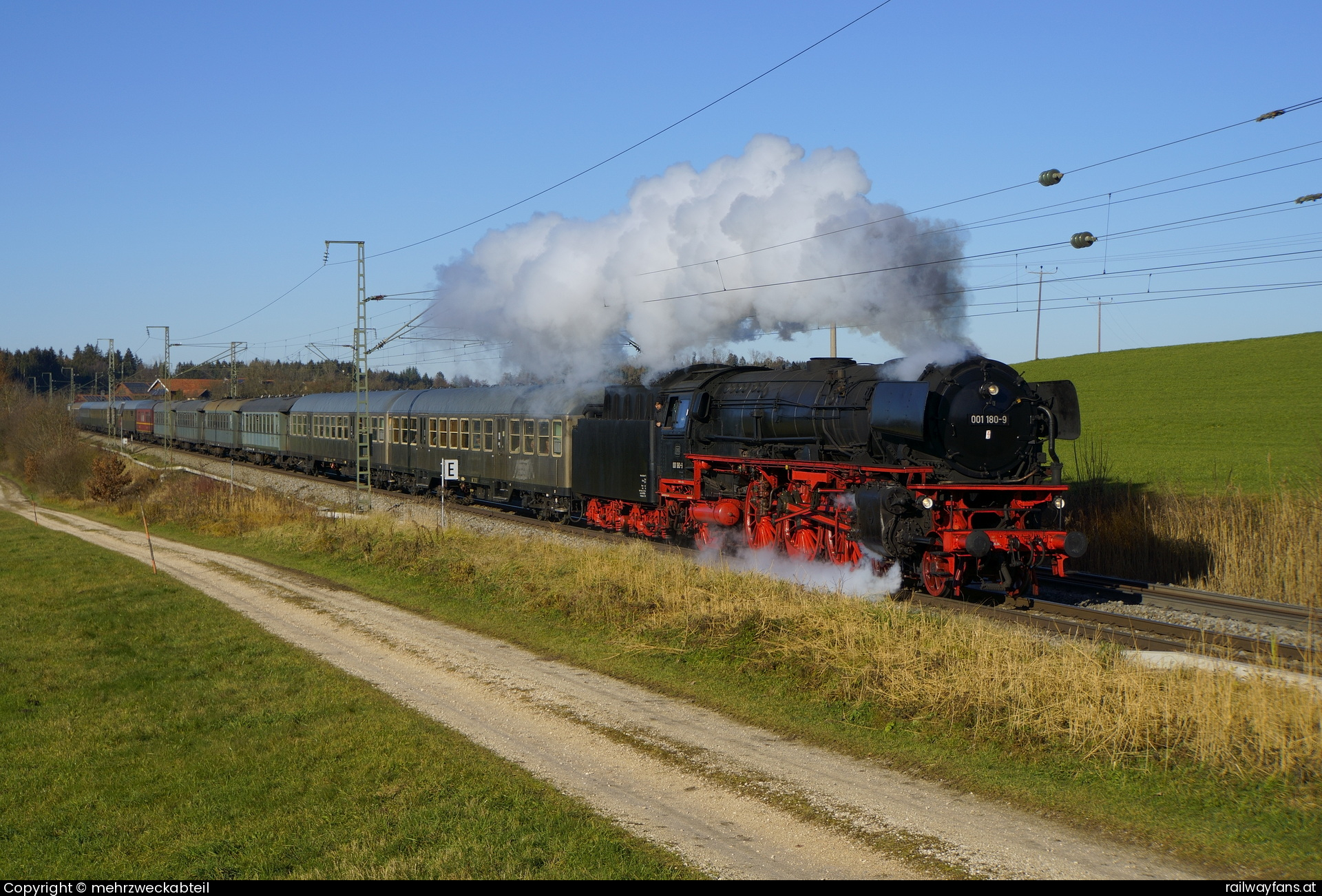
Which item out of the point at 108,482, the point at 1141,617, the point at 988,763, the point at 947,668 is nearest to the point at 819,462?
the point at 1141,617

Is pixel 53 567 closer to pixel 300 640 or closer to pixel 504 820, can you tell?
pixel 300 640

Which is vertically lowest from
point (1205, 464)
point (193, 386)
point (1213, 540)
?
point (1213, 540)

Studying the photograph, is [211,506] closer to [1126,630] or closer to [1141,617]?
[1141,617]

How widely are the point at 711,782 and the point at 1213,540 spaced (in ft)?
42.5

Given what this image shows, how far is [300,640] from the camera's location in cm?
1420

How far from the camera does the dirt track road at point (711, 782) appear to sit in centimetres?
623

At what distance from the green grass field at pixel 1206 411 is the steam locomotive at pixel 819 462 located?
695 centimetres

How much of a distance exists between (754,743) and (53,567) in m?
20.2

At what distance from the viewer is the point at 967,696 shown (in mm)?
8922

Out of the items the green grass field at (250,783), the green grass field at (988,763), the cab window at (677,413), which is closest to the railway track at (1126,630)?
the green grass field at (988,763)

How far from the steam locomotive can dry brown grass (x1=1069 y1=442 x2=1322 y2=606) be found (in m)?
2.47

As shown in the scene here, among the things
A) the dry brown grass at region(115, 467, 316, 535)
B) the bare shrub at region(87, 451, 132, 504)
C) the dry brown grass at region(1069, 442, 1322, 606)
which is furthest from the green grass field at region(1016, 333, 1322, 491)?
the bare shrub at region(87, 451, 132, 504)
